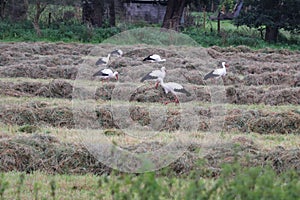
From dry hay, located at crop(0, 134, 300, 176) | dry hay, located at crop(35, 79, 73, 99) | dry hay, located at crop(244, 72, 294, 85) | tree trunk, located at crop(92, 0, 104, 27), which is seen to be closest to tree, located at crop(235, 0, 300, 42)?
tree trunk, located at crop(92, 0, 104, 27)

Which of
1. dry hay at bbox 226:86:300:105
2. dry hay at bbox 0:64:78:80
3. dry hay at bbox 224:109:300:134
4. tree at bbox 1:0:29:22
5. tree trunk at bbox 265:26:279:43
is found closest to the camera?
dry hay at bbox 224:109:300:134

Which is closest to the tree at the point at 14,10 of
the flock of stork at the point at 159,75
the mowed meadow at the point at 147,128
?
the mowed meadow at the point at 147,128

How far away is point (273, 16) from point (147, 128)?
20.4 m

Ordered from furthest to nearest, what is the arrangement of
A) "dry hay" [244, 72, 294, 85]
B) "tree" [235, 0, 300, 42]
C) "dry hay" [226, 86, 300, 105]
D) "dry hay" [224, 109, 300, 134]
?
"tree" [235, 0, 300, 42], "dry hay" [244, 72, 294, 85], "dry hay" [226, 86, 300, 105], "dry hay" [224, 109, 300, 134]

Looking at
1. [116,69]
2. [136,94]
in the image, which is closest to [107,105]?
[136,94]

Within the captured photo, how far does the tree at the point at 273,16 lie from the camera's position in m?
29.3

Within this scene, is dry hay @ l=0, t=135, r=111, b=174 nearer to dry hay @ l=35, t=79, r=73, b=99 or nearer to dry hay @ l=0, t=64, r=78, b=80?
dry hay @ l=35, t=79, r=73, b=99

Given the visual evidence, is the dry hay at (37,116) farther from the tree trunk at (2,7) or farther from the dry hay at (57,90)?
the tree trunk at (2,7)

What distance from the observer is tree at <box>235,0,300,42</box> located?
29.3 m

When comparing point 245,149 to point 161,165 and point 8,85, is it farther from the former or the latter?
point 8,85

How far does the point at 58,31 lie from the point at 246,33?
30.3ft

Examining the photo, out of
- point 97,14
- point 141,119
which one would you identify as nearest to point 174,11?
point 97,14

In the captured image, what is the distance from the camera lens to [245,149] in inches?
331

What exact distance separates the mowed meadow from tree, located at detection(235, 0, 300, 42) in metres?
10.3
